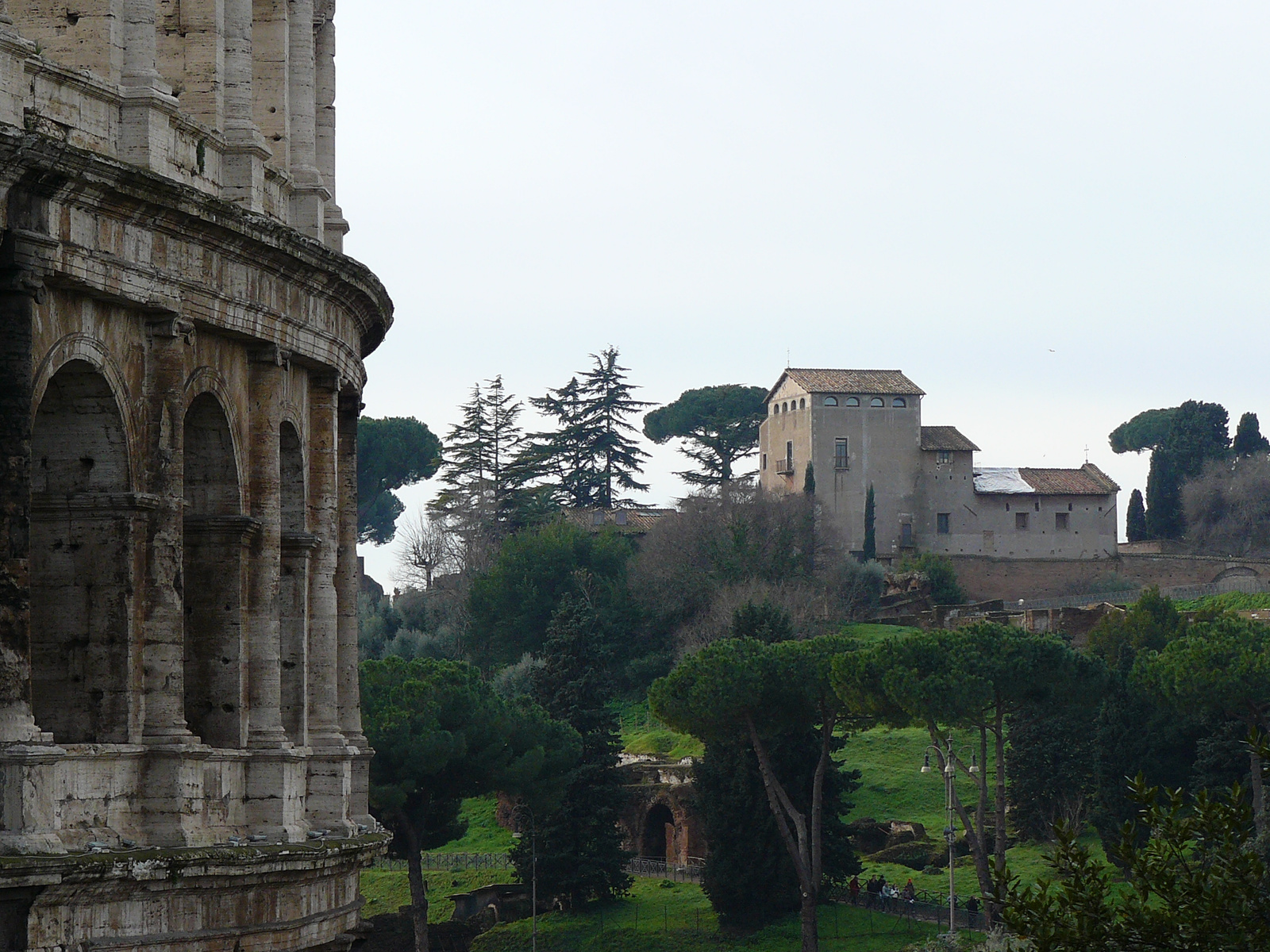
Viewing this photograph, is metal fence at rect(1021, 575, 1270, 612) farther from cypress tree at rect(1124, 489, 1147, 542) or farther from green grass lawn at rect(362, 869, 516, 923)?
green grass lawn at rect(362, 869, 516, 923)

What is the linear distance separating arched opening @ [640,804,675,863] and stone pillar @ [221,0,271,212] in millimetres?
37457

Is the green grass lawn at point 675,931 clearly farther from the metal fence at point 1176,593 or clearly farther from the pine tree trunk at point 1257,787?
the metal fence at point 1176,593

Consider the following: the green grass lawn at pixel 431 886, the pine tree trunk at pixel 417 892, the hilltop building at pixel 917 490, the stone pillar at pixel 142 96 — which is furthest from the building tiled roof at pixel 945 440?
the stone pillar at pixel 142 96

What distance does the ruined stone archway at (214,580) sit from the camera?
16391mm

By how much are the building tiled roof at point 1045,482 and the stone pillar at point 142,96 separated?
67.7 m

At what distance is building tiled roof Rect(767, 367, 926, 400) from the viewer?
81688 mm

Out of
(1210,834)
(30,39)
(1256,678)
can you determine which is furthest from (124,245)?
(1256,678)

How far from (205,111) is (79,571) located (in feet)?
12.3

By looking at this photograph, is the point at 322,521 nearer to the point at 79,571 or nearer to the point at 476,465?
the point at 79,571

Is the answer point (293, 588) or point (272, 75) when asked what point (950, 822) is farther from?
point (272, 75)

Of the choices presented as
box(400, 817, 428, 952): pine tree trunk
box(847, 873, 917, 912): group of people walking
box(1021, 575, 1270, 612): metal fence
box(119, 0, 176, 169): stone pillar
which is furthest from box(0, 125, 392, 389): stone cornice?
box(1021, 575, 1270, 612): metal fence

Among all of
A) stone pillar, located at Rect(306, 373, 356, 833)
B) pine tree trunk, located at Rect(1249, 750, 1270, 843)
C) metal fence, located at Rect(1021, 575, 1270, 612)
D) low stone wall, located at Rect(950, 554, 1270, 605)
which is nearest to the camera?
stone pillar, located at Rect(306, 373, 356, 833)

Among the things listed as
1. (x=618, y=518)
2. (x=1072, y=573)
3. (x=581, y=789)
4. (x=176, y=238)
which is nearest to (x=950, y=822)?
(x=581, y=789)

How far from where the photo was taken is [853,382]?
82.3m
